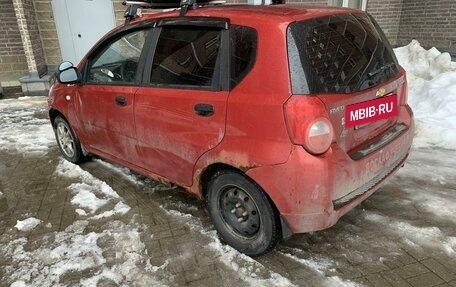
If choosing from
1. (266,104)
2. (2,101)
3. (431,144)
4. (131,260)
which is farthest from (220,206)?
(2,101)

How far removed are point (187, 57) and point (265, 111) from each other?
88cm

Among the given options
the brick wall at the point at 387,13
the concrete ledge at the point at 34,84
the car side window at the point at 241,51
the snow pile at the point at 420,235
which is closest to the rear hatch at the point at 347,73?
the car side window at the point at 241,51

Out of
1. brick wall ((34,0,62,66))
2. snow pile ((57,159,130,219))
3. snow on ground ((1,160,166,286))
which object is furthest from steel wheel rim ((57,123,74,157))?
brick wall ((34,0,62,66))

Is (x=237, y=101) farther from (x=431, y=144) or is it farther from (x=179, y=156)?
(x=431, y=144)

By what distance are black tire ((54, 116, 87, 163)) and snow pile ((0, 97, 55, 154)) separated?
592 millimetres

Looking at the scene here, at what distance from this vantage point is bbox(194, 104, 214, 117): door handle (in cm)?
260

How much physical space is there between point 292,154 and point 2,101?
7843 mm

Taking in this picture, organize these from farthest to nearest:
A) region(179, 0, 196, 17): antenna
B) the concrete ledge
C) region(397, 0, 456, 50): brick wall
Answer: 1. the concrete ledge
2. region(397, 0, 456, 50): brick wall
3. region(179, 0, 196, 17): antenna

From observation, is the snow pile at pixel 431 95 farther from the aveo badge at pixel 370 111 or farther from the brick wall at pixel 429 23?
the aveo badge at pixel 370 111

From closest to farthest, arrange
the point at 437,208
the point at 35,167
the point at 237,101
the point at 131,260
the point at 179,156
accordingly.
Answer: the point at 237,101 < the point at 131,260 < the point at 179,156 < the point at 437,208 < the point at 35,167

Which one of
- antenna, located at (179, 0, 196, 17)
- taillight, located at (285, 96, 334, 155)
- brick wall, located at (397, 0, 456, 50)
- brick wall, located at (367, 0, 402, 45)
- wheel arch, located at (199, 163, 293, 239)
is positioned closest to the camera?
taillight, located at (285, 96, 334, 155)

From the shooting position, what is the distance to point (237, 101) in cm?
245

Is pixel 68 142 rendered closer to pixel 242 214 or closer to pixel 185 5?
pixel 185 5

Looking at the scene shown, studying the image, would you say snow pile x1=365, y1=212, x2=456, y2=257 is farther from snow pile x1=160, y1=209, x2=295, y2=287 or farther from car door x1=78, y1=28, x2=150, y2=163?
car door x1=78, y1=28, x2=150, y2=163
